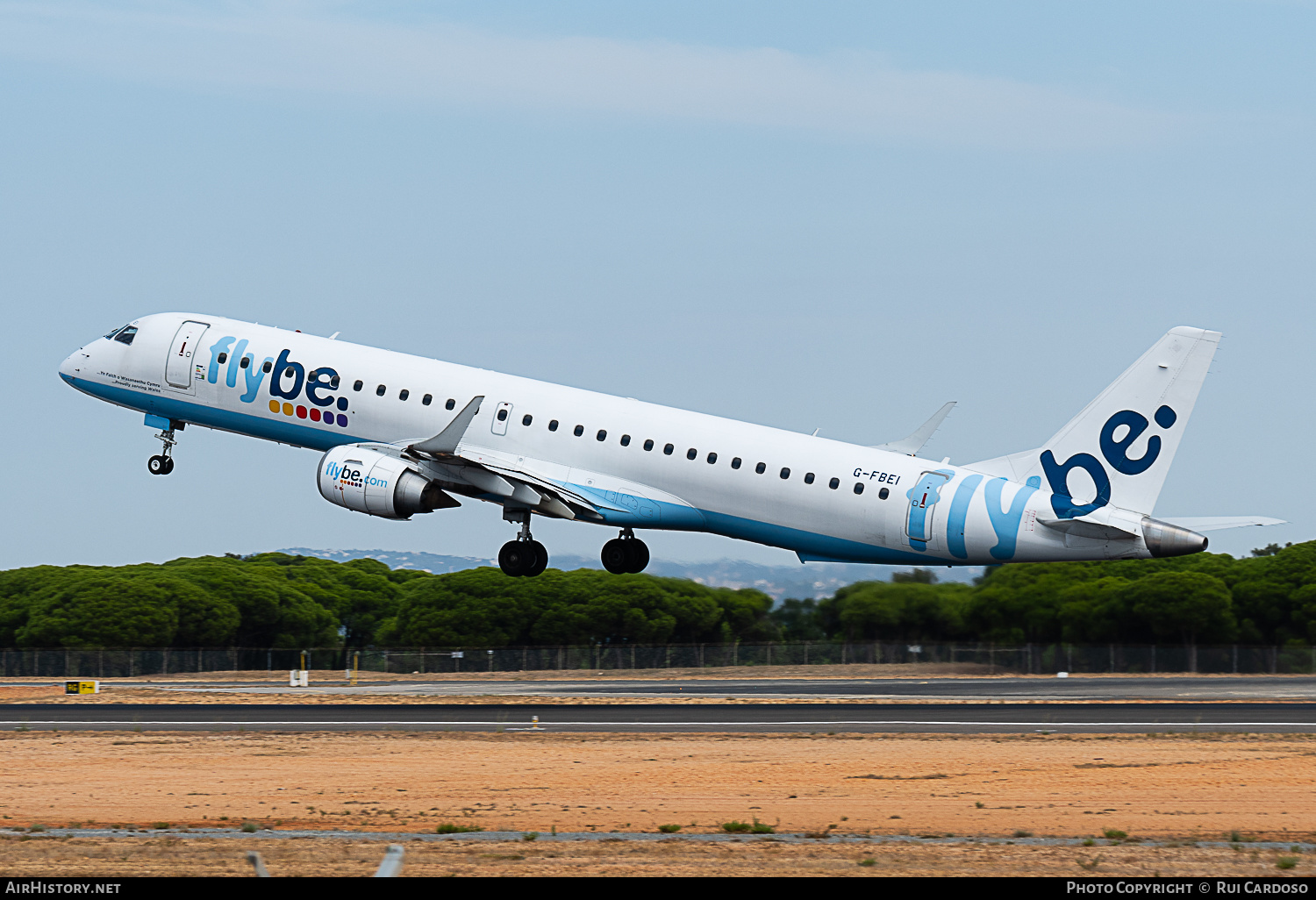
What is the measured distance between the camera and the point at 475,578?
104 m

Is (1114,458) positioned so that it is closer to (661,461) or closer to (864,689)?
(661,461)

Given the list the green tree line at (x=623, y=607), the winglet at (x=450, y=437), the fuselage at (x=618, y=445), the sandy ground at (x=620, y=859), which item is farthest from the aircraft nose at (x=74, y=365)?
the green tree line at (x=623, y=607)

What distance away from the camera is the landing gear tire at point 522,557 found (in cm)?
5431

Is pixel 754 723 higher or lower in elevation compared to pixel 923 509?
lower

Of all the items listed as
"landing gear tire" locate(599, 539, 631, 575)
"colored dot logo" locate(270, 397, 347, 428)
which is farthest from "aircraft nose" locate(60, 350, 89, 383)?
"landing gear tire" locate(599, 539, 631, 575)

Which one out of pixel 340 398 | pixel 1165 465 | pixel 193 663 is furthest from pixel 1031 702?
pixel 193 663

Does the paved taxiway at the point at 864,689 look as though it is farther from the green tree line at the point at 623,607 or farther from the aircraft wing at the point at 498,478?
the aircraft wing at the point at 498,478

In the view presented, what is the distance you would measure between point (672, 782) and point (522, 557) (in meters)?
19.4

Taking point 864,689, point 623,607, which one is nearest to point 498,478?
point 864,689

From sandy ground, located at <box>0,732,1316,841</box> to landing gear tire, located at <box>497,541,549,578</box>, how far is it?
8859 mm

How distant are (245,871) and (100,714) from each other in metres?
32.8

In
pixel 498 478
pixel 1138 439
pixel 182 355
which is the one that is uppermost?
pixel 182 355

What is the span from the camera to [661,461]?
165 ft
